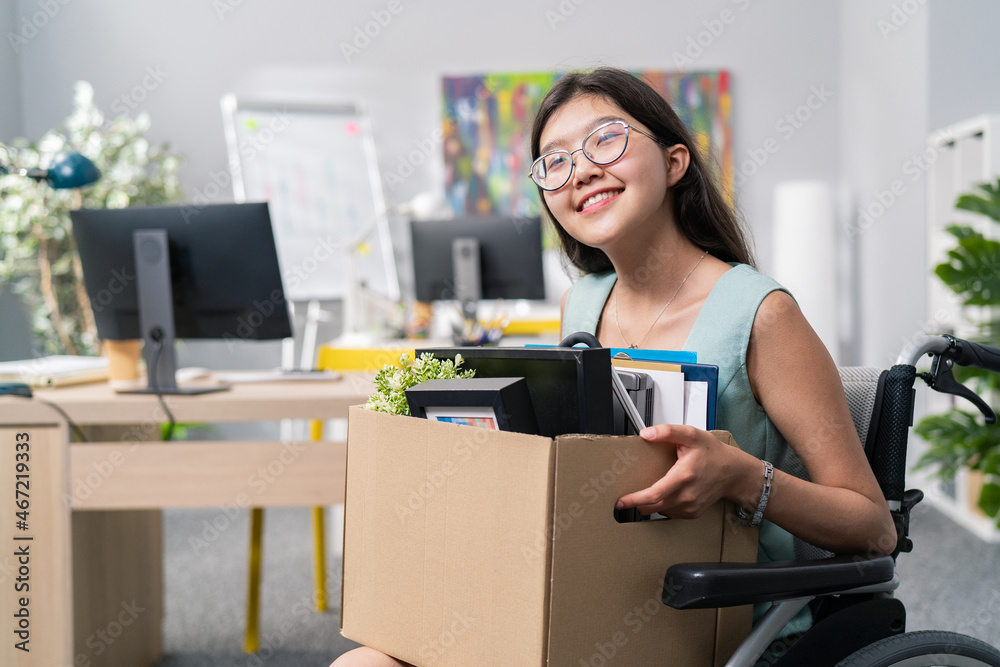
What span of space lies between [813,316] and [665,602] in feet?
12.4

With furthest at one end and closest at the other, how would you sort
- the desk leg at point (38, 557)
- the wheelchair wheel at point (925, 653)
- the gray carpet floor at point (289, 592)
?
the gray carpet floor at point (289, 592) → the desk leg at point (38, 557) → the wheelchair wheel at point (925, 653)

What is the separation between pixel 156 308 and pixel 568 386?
4.78ft

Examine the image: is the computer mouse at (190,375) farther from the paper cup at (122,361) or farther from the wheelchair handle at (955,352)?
the wheelchair handle at (955,352)

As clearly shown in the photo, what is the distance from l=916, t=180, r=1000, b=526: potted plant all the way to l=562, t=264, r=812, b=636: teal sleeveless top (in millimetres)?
1893

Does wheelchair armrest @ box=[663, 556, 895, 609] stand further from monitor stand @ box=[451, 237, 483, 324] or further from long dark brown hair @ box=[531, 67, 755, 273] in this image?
monitor stand @ box=[451, 237, 483, 324]

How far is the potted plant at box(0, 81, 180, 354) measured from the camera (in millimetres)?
3682

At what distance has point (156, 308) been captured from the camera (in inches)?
78.1

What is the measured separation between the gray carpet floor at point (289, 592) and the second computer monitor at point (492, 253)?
121 cm

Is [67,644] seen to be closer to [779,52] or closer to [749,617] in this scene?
[749,617]

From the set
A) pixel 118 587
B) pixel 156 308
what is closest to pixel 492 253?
pixel 156 308

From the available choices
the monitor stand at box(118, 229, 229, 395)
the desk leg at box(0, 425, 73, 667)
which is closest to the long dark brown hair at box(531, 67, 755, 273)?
the monitor stand at box(118, 229, 229, 395)

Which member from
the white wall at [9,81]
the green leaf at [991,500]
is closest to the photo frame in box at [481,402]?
the green leaf at [991,500]

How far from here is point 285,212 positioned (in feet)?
14.7

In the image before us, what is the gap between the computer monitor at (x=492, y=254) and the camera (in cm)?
325
